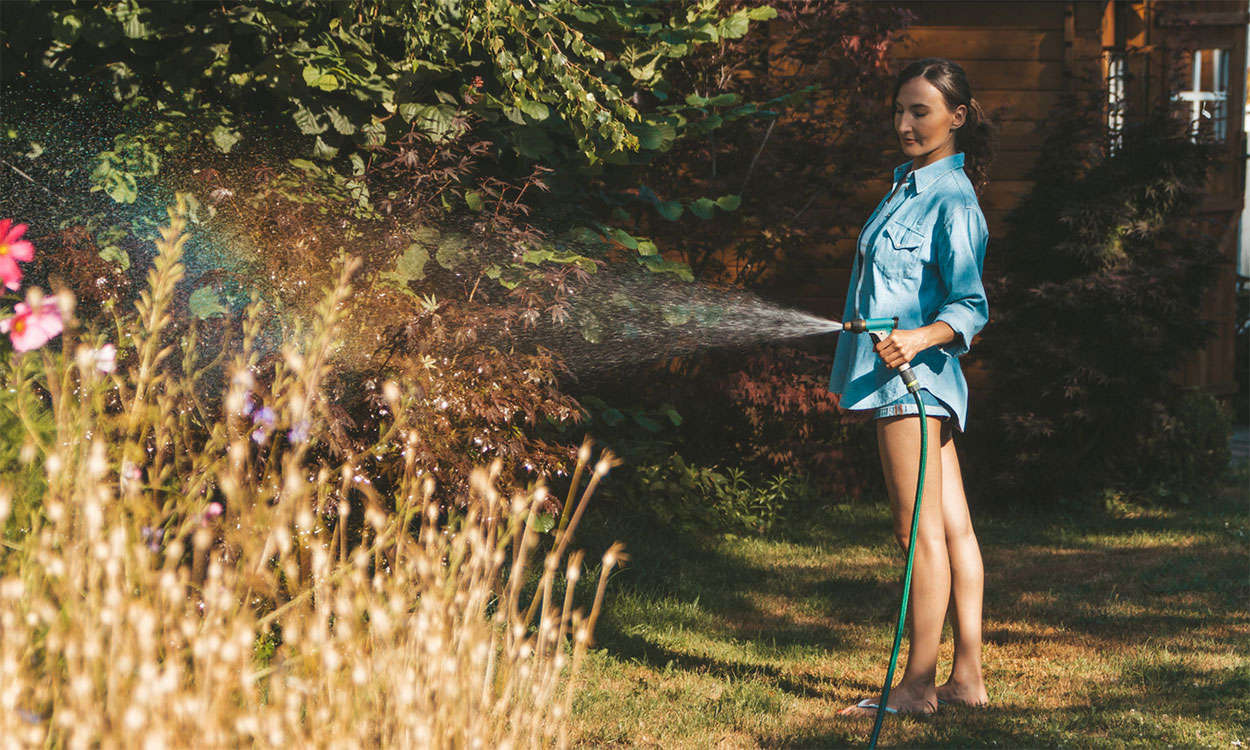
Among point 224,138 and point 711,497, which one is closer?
point 224,138

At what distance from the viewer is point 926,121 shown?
2783 mm

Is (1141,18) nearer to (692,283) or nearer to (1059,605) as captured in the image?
(692,283)

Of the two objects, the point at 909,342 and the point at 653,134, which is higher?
the point at 653,134

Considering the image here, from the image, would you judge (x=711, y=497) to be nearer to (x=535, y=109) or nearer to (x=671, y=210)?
(x=671, y=210)

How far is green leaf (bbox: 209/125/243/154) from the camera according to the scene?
13.1 feet

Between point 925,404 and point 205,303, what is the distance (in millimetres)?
2299

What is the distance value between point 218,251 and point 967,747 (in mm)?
2886

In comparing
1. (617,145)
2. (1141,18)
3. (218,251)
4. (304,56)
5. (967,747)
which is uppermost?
(1141,18)

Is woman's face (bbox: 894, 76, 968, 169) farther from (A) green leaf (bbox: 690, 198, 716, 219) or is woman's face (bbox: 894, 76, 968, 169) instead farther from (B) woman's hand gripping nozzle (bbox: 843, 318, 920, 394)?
(A) green leaf (bbox: 690, 198, 716, 219)

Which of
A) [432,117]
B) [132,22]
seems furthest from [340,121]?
[132,22]

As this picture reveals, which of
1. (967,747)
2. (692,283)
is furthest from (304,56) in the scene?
(967,747)

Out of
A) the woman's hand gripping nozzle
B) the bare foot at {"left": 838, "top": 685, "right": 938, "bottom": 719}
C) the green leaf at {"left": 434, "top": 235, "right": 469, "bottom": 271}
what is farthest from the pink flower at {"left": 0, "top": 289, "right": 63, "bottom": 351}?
the bare foot at {"left": 838, "top": 685, "right": 938, "bottom": 719}

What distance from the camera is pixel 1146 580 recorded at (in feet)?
14.8

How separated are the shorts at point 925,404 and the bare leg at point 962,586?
15 cm
